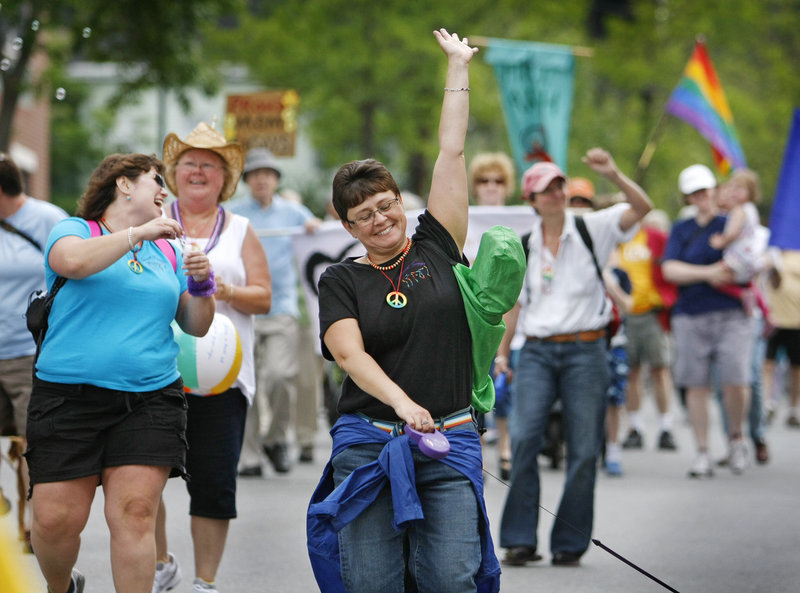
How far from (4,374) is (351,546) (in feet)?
→ 10.8

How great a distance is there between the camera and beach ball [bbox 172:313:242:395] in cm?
586

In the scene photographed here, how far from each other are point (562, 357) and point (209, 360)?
219cm

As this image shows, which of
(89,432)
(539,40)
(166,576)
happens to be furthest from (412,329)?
(539,40)

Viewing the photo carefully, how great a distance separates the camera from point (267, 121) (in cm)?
1525

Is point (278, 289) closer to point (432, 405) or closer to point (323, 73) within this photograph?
point (432, 405)

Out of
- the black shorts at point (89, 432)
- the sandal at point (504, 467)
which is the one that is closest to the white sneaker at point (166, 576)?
the black shorts at point (89, 432)

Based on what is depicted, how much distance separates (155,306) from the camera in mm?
5098

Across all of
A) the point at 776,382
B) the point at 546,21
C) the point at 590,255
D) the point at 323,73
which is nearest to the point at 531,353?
the point at 590,255

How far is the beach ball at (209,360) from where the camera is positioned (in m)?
5.86

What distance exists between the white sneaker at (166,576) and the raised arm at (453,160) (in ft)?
7.80

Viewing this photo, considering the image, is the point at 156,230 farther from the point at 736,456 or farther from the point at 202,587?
the point at 736,456

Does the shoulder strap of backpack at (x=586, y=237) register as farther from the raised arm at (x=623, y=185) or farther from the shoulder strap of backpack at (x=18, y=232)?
the shoulder strap of backpack at (x=18, y=232)

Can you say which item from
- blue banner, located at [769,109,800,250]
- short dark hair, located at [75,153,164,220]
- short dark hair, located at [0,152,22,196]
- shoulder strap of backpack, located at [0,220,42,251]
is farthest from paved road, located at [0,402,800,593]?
short dark hair, located at [75,153,164,220]

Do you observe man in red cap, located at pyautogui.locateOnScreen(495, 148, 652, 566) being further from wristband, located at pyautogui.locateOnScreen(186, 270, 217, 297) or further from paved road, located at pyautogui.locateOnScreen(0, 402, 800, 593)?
wristband, located at pyautogui.locateOnScreen(186, 270, 217, 297)
